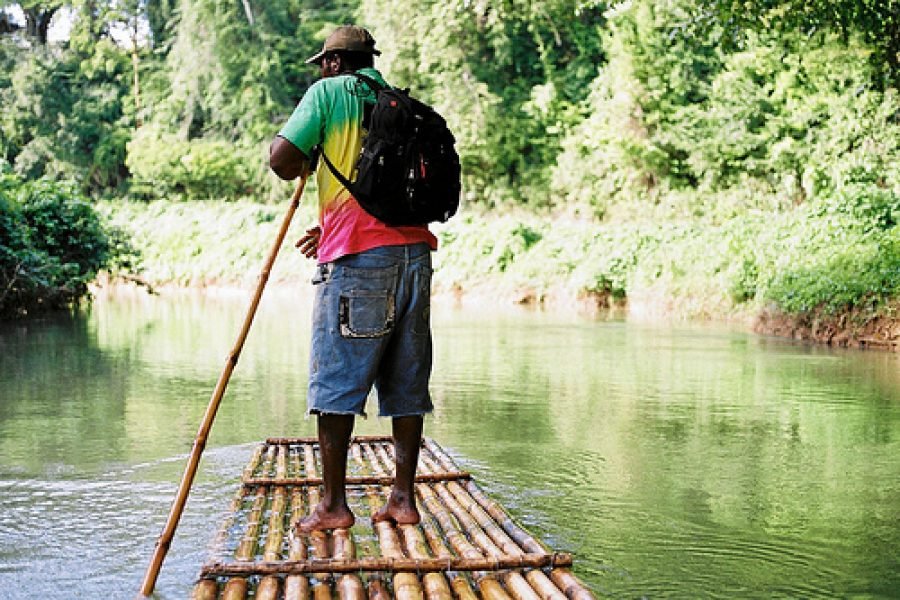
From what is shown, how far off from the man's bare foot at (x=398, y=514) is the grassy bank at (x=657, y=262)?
941 centimetres

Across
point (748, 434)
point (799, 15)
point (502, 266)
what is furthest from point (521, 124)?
point (748, 434)

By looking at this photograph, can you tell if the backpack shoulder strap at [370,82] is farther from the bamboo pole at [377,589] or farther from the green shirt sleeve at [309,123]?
the bamboo pole at [377,589]

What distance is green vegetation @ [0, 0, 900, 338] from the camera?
598 inches

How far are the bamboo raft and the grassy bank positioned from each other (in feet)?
30.0

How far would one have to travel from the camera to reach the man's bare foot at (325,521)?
3.89 metres

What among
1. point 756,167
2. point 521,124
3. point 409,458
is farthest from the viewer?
point 521,124

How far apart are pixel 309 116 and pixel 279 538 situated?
4.63 feet

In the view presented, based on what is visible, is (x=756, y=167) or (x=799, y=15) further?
(x=756, y=167)

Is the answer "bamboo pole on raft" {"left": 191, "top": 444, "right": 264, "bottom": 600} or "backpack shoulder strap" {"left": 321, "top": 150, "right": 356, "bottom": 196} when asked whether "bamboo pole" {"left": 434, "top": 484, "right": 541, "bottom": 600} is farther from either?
"backpack shoulder strap" {"left": 321, "top": 150, "right": 356, "bottom": 196}

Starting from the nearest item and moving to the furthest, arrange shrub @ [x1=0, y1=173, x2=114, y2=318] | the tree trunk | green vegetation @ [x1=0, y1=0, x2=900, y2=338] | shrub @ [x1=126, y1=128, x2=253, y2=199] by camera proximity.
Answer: shrub @ [x1=0, y1=173, x2=114, y2=318], green vegetation @ [x1=0, y1=0, x2=900, y2=338], shrub @ [x1=126, y1=128, x2=253, y2=199], the tree trunk

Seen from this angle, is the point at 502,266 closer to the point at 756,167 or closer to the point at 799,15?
the point at 756,167

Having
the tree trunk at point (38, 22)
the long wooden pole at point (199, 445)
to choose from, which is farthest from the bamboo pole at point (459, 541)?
the tree trunk at point (38, 22)

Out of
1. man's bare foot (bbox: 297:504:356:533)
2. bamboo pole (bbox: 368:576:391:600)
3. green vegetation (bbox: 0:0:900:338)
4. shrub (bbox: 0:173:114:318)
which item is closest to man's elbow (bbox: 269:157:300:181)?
man's bare foot (bbox: 297:504:356:533)

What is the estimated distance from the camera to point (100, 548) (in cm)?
412
